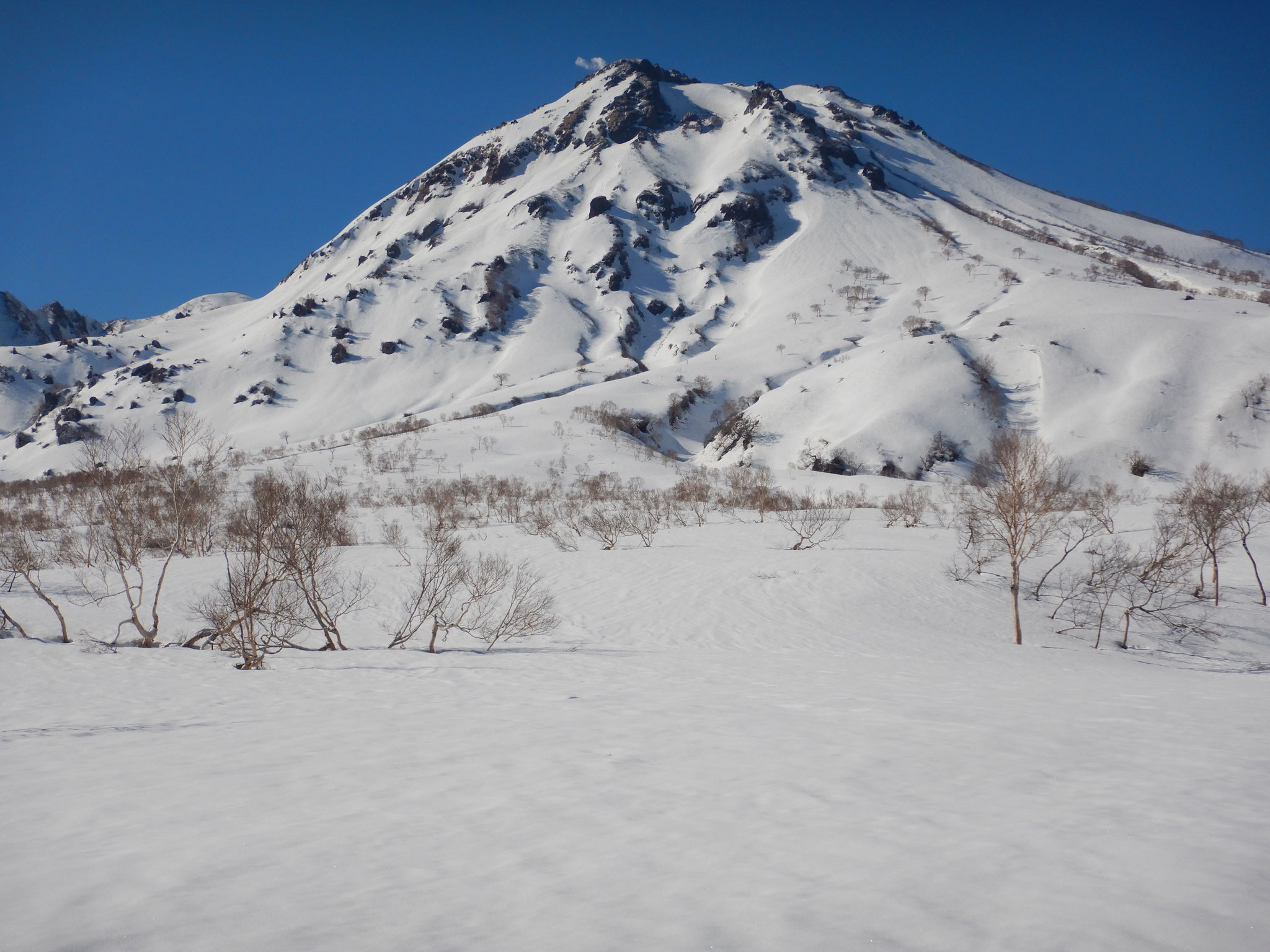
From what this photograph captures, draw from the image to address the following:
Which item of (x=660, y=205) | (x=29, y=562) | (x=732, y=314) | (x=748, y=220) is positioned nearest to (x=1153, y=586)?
(x=29, y=562)

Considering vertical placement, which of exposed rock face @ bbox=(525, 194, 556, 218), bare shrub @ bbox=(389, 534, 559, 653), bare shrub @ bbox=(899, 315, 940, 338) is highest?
exposed rock face @ bbox=(525, 194, 556, 218)

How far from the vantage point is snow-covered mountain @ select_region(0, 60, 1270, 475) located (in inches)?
1989

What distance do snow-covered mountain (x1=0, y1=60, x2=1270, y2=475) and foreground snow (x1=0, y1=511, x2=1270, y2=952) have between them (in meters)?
43.2

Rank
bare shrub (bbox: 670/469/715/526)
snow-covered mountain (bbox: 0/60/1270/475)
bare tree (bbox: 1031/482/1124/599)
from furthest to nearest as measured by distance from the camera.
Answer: snow-covered mountain (bbox: 0/60/1270/475) → bare shrub (bbox: 670/469/715/526) → bare tree (bbox: 1031/482/1124/599)

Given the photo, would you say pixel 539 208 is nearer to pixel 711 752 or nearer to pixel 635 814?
pixel 711 752

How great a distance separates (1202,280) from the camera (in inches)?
3501

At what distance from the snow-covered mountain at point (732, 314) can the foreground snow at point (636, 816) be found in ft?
142

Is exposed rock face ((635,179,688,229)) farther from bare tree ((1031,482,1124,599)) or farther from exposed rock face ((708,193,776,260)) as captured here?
bare tree ((1031,482,1124,599))

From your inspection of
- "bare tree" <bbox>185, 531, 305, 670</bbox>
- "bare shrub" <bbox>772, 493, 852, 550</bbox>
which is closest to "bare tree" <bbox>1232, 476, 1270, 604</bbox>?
"bare shrub" <bbox>772, 493, 852, 550</bbox>

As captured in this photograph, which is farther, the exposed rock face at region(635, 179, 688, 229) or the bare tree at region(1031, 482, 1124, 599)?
the exposed rock face at region(635, 179, 688, 229)

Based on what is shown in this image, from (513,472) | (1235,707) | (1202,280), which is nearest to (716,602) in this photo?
(1235,707)

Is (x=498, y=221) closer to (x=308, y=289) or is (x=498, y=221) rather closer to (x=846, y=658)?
(x=308, y=289)

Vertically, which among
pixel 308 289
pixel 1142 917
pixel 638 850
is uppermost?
pixel 308 289

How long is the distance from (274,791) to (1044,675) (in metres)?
12.5
